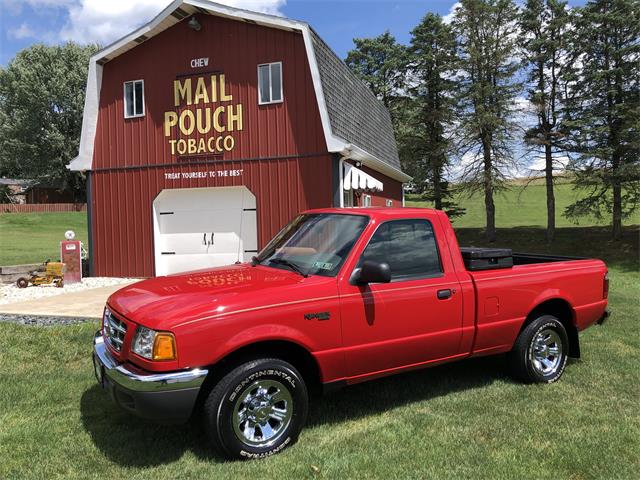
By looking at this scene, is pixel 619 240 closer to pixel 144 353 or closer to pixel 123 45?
pixel 123 45

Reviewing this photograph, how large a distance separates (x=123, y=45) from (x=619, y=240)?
21.8 m

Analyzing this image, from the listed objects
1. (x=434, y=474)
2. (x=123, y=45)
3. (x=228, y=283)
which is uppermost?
(x=123, y=45)

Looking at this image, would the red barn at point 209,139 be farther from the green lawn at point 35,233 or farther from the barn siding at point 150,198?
the green lawn at point 35,233

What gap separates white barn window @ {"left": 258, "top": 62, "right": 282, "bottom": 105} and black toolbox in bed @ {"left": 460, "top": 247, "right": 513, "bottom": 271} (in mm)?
8525

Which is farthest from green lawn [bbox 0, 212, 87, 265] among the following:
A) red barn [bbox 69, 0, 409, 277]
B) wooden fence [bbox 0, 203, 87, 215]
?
red barn [bbox 69, 0, 409, 277]

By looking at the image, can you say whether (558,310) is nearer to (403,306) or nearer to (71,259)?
(403,306)

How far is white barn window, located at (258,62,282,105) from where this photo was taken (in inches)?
492

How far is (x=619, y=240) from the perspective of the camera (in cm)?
2353

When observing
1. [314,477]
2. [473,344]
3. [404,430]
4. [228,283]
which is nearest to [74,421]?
[228,283]

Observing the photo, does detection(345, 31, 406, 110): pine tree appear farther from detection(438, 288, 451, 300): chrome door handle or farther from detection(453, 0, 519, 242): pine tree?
detection(438, 288, 451, 300): chrome door handle

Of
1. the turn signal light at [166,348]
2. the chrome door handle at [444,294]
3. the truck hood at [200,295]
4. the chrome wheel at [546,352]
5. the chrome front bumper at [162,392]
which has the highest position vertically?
the truck hood at [200,295]

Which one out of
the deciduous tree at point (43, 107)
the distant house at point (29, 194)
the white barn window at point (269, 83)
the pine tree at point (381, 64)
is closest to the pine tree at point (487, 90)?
the pine tree at point (381, 64)

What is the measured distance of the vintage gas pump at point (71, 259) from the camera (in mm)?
12391

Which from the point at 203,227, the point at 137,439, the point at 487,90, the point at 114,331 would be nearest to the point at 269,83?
the point at 203,227
